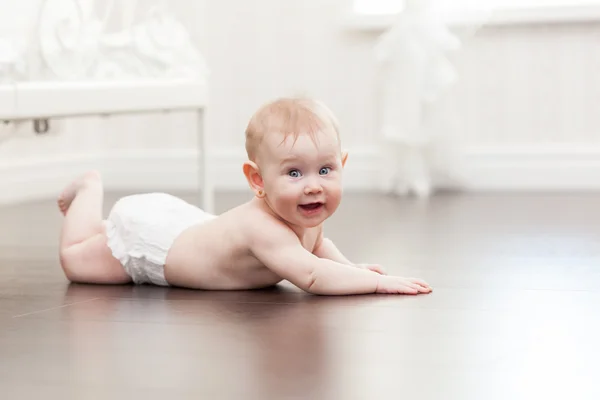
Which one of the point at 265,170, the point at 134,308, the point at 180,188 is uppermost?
the point at 265,170

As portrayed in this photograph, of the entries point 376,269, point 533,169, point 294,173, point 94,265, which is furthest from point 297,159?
point 533,169

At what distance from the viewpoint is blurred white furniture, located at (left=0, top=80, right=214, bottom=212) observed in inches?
74.4

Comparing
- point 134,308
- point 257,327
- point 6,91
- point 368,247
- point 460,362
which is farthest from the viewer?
point 368,247

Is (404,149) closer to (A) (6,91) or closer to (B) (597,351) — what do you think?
(A) (6,91)

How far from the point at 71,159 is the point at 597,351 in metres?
2.62

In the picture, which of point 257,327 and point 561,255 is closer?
point 257,327

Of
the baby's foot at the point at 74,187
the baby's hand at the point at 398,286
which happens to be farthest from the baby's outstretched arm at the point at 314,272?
the baby's foot at the point at 74,187

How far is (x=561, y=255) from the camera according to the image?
1.86m

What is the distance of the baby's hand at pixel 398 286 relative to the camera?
1477mm

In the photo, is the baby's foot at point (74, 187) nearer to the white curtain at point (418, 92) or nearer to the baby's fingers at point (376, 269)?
the baby's fingers at point (376, 269)

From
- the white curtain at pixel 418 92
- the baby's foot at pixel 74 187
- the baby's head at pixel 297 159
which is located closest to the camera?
the baby's head at pixel 297 159

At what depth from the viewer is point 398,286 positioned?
4.85ft

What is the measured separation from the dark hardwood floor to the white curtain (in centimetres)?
119

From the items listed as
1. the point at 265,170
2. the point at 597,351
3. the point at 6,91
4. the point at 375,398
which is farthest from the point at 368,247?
the point at 375,398
